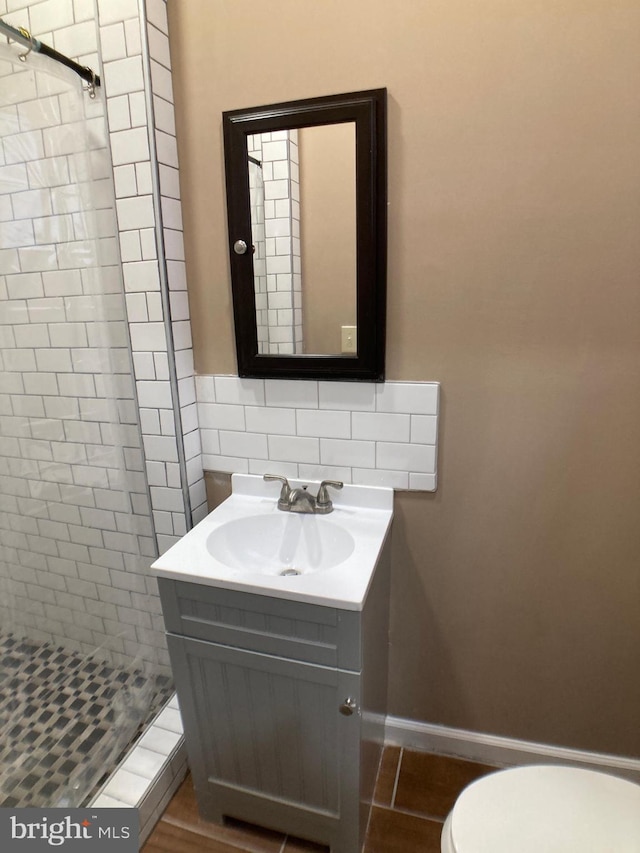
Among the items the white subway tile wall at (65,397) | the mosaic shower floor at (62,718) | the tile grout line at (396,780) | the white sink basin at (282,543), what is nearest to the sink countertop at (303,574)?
the white sink basin at (282,543)

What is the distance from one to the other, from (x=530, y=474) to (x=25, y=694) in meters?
1.61

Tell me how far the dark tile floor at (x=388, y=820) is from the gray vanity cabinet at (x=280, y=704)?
2.4 inches

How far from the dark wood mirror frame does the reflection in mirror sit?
19 mm

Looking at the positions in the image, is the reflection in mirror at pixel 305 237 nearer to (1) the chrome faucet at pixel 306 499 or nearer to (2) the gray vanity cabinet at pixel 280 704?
(1) the chrome faucet at pixel 306 499

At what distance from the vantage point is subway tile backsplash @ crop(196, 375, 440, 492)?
1.29 metres

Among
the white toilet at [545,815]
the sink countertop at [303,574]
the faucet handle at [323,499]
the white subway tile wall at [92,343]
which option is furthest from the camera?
the faucet handle at [323,499]

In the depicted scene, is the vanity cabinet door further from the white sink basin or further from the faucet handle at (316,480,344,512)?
the faucet handle at (316,480,344,512)

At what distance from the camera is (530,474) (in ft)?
4.05

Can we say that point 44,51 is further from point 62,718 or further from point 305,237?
point 62,718

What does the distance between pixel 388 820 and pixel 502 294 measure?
1.50 meters

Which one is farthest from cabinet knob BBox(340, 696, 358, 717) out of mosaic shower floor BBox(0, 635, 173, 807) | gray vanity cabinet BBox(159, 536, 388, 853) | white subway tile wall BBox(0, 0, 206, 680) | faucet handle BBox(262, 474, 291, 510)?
mosaic shower floor BBox(0, 635, 173, 807)

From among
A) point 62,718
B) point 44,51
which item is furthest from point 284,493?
point 44,51

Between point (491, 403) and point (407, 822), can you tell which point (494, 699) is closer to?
point (407, 822)

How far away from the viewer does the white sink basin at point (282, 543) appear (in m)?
1.30
